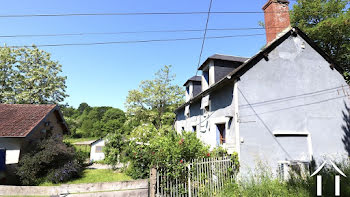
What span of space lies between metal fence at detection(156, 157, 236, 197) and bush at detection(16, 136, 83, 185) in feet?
26.1

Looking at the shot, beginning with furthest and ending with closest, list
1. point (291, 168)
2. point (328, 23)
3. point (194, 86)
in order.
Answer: point (194, 86)
point (328, 23)
point (291, 168)

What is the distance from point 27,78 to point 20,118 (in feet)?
43.5

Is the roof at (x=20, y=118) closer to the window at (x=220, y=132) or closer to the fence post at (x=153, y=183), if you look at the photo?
the fence post at (x=153, y=183)

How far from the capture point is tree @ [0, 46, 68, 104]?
20.9 metres

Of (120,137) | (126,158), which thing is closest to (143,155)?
(126,158)

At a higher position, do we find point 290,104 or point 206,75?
point 206,75

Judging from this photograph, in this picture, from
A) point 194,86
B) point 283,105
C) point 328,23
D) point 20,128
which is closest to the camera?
point 283,105

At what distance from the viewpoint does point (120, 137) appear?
51.6 ft

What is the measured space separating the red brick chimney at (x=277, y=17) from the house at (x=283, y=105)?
2cm

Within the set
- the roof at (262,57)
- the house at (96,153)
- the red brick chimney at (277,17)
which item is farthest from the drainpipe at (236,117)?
the house at (96,153)

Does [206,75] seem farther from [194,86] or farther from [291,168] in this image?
[291,168]

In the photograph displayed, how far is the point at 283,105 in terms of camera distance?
26.0ft

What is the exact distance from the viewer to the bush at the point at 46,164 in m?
9.48

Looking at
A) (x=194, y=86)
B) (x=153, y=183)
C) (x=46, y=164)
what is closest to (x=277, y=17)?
(x=194, y=86)
